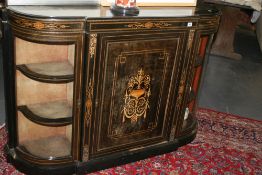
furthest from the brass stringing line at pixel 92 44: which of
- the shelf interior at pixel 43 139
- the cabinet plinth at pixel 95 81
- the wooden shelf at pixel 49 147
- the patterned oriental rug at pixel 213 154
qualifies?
the patterned oriental rug at pixel 213 154

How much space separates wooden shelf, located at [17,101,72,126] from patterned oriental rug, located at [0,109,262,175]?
1.60 feet

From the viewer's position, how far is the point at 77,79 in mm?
2303

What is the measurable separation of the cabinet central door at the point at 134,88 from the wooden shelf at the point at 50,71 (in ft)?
0.75

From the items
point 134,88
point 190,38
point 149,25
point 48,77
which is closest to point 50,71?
point 48,77

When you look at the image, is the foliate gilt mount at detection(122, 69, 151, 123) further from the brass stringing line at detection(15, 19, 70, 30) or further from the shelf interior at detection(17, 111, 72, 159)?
the brass stringing line at detection(15, 19, 70, 30)

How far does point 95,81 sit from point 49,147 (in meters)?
0.73

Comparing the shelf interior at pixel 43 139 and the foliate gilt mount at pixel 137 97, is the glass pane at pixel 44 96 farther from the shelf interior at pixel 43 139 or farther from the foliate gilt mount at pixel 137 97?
the foliate gilt mount at pixel 137 97

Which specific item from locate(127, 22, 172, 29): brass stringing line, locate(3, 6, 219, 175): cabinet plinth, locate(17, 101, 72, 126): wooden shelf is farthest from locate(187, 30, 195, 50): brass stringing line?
locate(17, 101, 72, 126): wooden shelf

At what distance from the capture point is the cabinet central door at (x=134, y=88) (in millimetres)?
2352

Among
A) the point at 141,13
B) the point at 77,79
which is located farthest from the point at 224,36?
the point at 77,79

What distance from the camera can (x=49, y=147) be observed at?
268 cm

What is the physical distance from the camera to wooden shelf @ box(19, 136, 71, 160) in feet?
8.46

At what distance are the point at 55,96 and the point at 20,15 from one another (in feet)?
2.76

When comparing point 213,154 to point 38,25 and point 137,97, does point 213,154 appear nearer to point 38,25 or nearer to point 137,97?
point 137,97
